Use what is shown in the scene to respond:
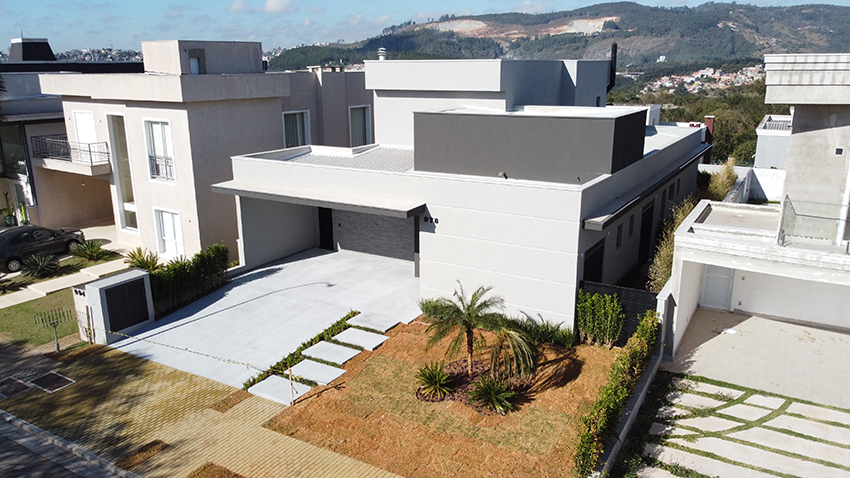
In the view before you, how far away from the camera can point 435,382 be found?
42.8 ft

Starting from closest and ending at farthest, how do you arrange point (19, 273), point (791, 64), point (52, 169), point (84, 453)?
1. point (84, 453)
2. point (791, 64)
3. point (19, 273)
4. point (52, 169)

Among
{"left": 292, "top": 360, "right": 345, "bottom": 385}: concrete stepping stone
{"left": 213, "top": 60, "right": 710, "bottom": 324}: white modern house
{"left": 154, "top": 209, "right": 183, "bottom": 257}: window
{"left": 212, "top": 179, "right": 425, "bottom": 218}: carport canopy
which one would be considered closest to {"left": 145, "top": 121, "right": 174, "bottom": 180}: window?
{"left": 154, "top": 209, "right": 183, "bottom": 257}: window

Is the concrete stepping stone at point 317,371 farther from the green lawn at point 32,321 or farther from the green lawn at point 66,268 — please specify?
the green lawn at point 66,268

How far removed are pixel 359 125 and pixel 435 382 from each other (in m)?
19.6

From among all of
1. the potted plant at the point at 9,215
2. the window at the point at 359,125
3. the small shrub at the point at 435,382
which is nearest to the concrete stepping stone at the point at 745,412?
the small shrub at the point at 435,382

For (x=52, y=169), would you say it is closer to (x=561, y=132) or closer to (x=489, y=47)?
(x=561, y=132)

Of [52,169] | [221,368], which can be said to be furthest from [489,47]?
[221,368]


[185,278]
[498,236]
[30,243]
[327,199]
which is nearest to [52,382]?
[185,278]

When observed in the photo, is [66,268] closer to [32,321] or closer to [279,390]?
[32,321]

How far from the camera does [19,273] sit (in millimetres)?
22875

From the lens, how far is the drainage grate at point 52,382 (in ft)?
46.6

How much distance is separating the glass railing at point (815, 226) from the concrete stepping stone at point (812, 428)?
12.1ft

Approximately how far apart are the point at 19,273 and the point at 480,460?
20576mm

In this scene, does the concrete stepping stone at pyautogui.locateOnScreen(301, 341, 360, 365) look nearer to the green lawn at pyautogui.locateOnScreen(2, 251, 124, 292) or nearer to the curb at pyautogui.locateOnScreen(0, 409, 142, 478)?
the curb at pyautogui.locateOnScreen(0, 409, 142, 478)
